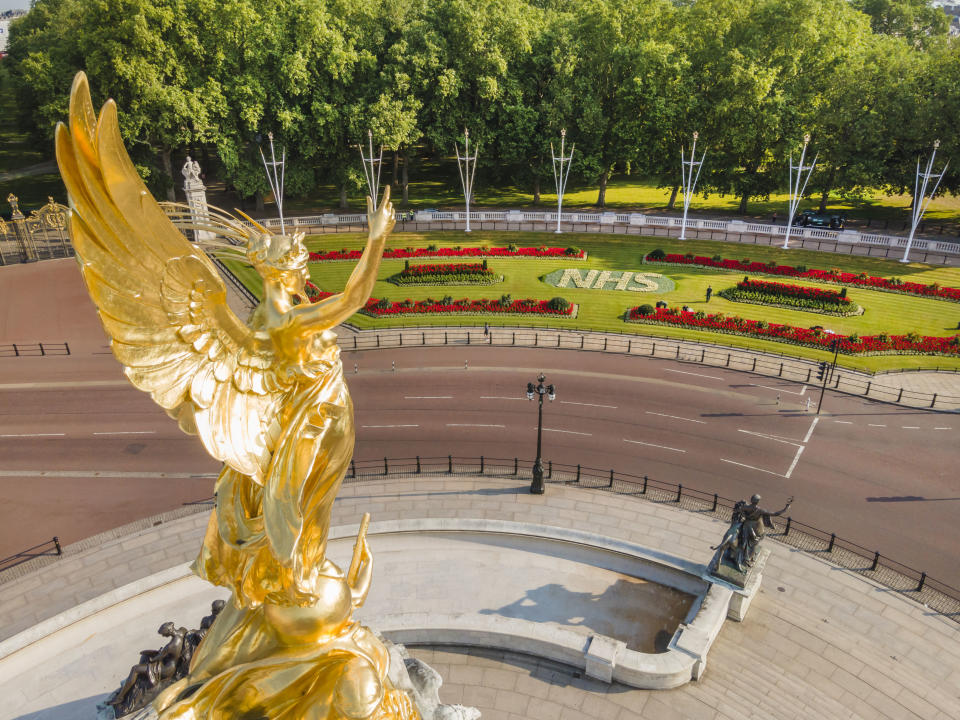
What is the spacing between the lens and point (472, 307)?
140 feet

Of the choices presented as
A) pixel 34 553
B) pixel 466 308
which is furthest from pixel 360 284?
pixel 466 308

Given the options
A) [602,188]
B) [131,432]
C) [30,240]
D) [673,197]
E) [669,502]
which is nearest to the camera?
[669,502]

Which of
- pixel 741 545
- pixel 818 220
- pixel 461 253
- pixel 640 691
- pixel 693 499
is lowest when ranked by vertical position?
pixel 640 691

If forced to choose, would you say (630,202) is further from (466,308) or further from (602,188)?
(466,308)

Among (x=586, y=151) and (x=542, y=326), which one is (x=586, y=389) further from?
(x=586, y=151)

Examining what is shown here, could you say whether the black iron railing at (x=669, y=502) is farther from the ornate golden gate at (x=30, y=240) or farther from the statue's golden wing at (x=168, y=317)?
the ornate golden gate at (x=30, y=240)

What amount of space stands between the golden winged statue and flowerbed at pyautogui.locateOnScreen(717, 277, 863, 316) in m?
37.7

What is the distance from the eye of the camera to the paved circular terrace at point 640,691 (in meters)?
16.8

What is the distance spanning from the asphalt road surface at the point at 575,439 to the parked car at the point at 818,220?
3200 centimetres

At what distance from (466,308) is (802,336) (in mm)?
18179

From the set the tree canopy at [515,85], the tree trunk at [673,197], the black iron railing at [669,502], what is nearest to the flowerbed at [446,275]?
the tree canopy at [515,85]

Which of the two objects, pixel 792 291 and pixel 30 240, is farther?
pixel 30 240

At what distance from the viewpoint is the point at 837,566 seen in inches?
859

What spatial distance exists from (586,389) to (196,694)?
23.9 metres
